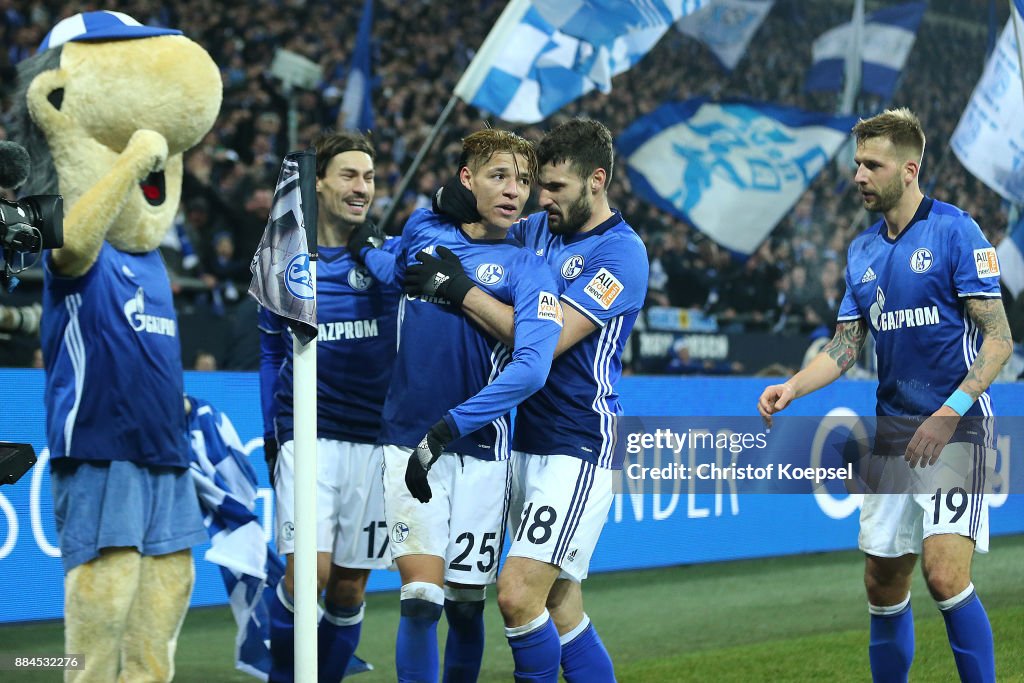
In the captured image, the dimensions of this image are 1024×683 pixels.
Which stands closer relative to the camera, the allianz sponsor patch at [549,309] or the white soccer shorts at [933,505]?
the allianz sponsor patch at [549,309]

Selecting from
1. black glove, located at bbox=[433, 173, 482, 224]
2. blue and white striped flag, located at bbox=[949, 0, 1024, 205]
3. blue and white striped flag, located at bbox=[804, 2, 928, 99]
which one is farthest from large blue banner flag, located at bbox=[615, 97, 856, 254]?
black glove, located at bbox=[433, 173, 482, 224]

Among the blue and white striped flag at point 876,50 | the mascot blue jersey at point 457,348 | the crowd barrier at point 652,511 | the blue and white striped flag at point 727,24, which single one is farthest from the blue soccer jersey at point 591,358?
the blue and white striped flag at point 876,50

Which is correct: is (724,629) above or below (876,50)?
below

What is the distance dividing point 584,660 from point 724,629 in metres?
2.61

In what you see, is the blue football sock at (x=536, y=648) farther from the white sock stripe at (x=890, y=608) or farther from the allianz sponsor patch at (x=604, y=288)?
the white sock stripe at (x=890, y=608)

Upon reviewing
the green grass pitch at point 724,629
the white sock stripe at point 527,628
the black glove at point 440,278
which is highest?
the black glove at point 440,278

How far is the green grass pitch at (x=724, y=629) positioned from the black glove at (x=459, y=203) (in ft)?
7.41

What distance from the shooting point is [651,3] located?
891 centimetres

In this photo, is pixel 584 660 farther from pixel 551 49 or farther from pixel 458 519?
pixel 551 49

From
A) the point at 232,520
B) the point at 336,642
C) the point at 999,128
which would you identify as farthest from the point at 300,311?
the point at 999,128

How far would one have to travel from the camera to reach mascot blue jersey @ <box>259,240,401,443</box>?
4945 mm

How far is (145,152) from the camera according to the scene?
4.60 m

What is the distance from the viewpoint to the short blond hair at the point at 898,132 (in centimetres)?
465

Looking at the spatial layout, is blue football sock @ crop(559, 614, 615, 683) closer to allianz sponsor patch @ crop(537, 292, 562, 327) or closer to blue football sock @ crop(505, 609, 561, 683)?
blue football sock @ crop(505, 609, 561, 683)
